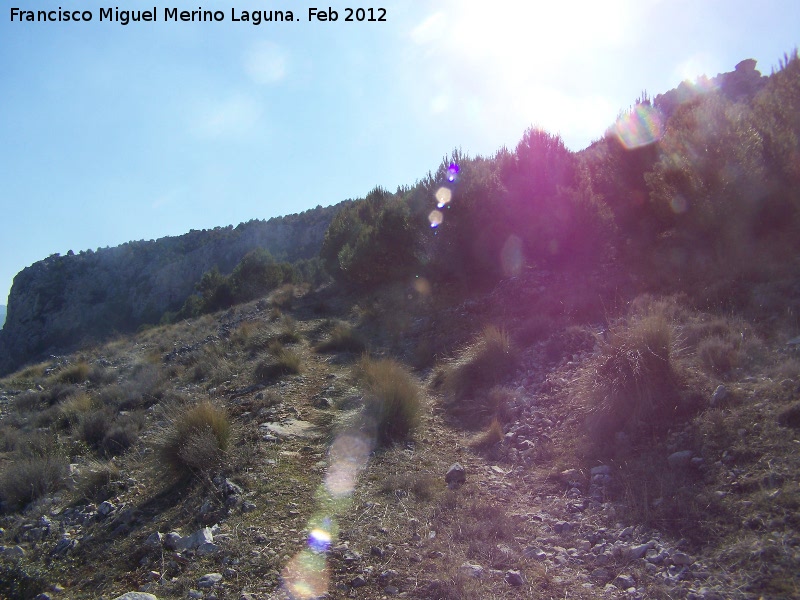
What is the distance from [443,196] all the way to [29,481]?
1205cm

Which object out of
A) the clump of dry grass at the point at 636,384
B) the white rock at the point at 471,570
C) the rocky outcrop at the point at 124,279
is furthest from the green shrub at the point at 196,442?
the rocky outcrop at the point at 124,279

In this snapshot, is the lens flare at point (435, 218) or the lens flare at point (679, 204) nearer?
the lens flare at point (679, 204)

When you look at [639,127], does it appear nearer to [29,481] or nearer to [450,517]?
[450,517]

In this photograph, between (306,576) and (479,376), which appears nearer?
(306,576)

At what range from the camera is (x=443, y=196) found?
15734mm

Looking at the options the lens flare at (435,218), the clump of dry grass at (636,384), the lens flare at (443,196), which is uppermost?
the lens flare at (443,196)

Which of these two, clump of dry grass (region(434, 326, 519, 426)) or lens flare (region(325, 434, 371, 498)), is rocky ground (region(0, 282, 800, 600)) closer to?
lens flare (region(325, 434, 371, 498))

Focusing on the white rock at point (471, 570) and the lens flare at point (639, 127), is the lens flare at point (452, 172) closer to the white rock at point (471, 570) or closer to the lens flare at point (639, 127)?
the lens flare at point (639, 127)

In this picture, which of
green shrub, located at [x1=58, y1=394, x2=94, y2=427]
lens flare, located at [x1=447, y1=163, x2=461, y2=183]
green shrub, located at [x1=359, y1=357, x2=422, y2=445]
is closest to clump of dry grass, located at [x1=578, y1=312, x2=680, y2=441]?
green shrub, located at [x1=359, y1=357, x2=422, y2=445]

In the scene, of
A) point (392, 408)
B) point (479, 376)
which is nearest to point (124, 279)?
point (479, 376)

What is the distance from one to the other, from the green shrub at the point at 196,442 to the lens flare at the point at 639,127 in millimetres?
11016

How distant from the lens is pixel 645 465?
437cm

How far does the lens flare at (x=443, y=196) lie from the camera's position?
15352mm

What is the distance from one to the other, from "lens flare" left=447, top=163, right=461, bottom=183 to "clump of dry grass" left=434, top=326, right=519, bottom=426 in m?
8.20
